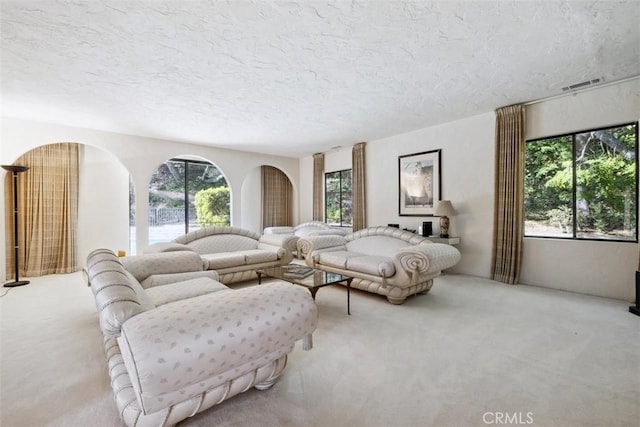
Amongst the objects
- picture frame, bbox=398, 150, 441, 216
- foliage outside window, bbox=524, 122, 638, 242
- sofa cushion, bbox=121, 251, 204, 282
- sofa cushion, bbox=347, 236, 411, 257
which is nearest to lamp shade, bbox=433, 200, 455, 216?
picture frame, bbox=398, 150, 441, 216

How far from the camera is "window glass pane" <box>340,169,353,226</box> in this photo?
22.4 feet

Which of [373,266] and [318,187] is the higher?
[318,187]

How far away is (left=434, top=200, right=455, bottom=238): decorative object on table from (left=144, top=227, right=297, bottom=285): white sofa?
254 centimetres

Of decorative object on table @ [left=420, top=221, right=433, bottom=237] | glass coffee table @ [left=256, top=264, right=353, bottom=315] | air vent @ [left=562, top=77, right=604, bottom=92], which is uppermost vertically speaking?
air vent @ [left=562, top=77, right=604, bottom=92]

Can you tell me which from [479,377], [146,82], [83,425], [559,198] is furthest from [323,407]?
[559,198]

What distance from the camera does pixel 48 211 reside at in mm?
4895

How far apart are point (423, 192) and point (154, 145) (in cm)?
543

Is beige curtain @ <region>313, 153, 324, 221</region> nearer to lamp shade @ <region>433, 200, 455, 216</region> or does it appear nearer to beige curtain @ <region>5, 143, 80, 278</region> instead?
lamp shade @ <region>433, 200, 455, 216</region>

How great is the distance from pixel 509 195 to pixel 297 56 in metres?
3.58

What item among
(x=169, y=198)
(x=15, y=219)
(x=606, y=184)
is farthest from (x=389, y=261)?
(x=169, y=198)

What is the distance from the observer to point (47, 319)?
2889 millimetres

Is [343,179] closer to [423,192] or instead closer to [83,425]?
[423,192]

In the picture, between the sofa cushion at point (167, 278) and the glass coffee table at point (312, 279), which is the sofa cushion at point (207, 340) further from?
the sofa cushion at point (167, 278)

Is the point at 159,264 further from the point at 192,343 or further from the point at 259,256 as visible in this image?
the point at 192,343
